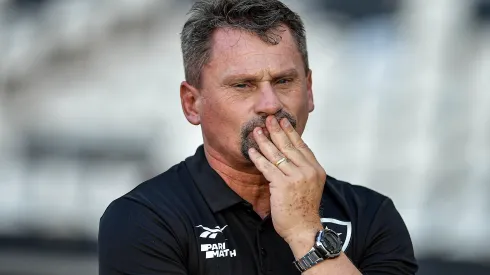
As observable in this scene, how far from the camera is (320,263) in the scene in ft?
8.32

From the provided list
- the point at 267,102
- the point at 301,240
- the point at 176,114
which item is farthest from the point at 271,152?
the point at 176,114

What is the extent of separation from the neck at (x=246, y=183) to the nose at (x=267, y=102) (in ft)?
0.97

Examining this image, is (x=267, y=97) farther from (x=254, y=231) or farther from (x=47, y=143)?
(x=47, y=143)

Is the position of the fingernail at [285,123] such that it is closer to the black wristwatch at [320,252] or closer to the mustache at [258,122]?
the mustache at [258,122]

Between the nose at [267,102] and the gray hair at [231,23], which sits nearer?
the nose at [267,102]

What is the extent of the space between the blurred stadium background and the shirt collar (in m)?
2.53

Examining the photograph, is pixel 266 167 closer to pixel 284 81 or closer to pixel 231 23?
pixel 284 81

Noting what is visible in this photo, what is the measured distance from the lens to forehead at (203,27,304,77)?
2688mm

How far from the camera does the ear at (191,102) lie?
287 centimetres

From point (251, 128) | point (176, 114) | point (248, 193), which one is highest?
point (176, 114)

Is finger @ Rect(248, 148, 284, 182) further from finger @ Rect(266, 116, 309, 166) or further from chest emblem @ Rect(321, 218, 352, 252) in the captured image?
chest emblem @ Rect(321, 218, 352, 252)

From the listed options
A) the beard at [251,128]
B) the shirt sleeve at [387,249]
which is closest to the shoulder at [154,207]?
the beard at [251,128]

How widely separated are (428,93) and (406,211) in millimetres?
693

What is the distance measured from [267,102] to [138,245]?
55 centimetres
